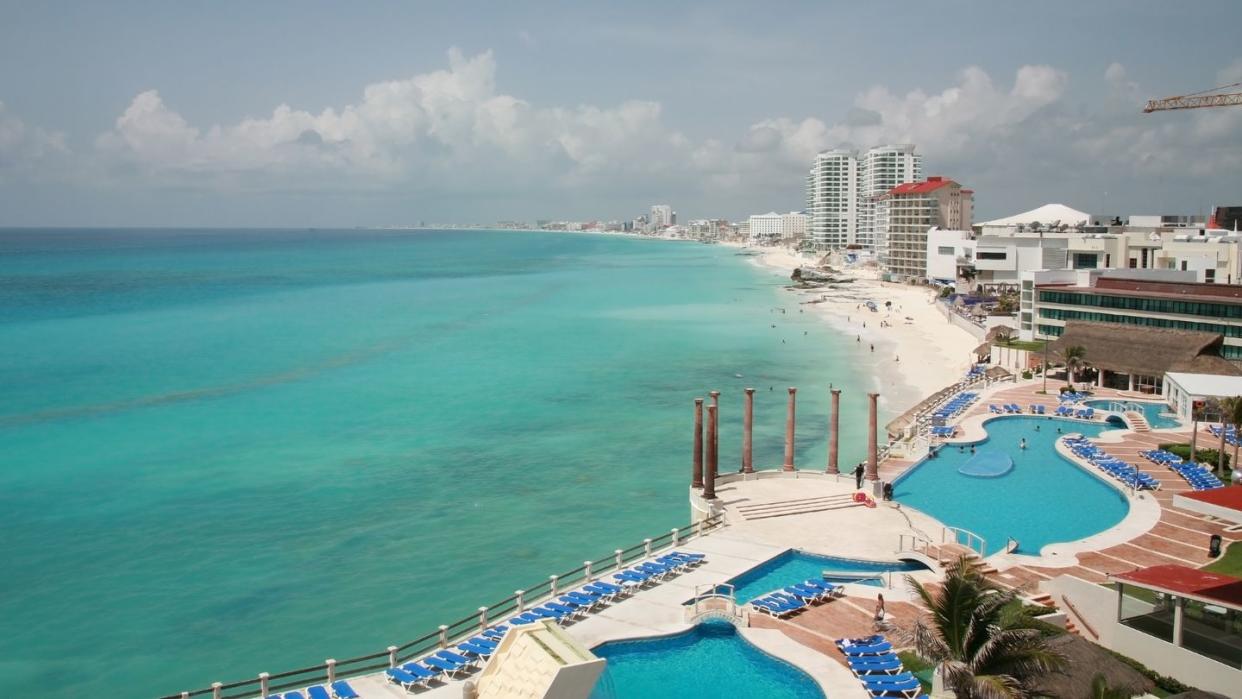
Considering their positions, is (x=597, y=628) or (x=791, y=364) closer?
(x=597, y=628)

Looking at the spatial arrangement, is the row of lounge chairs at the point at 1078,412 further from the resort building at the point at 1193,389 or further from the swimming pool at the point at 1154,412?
the resort building at the point at 1193,389

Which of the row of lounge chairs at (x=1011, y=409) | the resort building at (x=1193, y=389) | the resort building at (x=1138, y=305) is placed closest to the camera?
the resort building at (x=1193, y=389)

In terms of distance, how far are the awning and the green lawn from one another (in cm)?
117

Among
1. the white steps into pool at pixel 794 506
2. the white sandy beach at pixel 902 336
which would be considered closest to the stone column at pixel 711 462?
the white steps into pool at pixel 794 506

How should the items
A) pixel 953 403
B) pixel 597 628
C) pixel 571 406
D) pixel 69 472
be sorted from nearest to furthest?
pixel 597 628 → pixel 69 472 → pixel 953 403 → pixel 571 406

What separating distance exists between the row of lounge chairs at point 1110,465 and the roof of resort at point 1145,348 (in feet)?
46.2

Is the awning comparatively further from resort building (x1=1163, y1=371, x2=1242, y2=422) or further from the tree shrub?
resort building (x1=1163, y1=371, x2=1242, y2=422)

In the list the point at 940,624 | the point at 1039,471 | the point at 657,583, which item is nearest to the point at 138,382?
the point at 657,583

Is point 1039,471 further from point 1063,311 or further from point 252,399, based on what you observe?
point 252,399

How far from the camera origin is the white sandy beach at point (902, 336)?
6681cm

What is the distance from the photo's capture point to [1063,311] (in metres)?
66.1

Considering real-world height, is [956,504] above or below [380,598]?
above

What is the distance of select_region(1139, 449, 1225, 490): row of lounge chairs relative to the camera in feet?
115

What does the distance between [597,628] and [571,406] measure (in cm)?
3698
